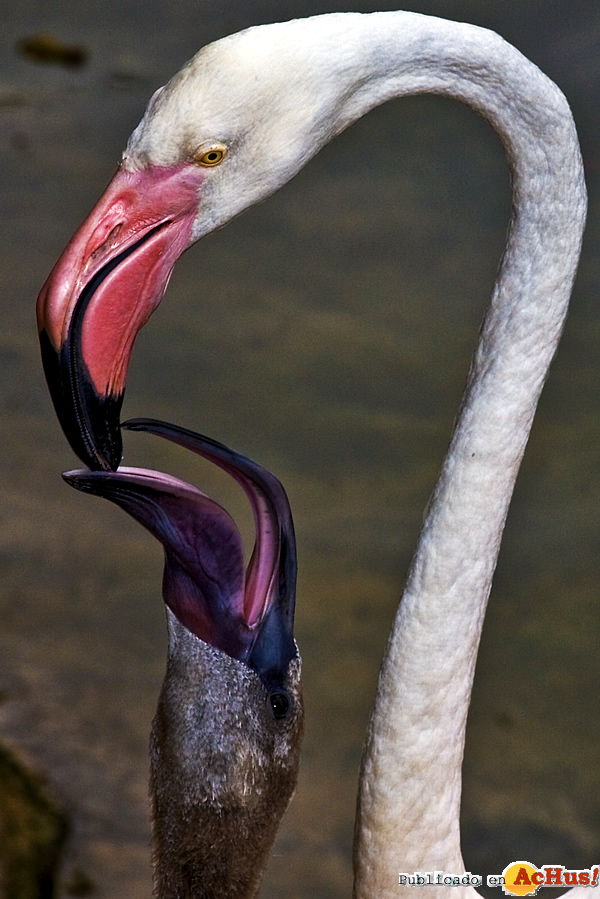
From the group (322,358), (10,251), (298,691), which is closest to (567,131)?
(298,691)

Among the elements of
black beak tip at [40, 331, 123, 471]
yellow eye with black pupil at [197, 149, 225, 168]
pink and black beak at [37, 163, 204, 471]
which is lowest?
black beak tip at [40, 331, 123, 471]

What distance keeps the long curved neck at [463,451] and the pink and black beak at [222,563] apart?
0.69 feet

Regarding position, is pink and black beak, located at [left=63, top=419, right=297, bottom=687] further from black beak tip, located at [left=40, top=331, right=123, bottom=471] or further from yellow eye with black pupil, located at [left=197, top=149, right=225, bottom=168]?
yellow eye with black pupil, located at [left=197, top=149, right=225, bottom=168]

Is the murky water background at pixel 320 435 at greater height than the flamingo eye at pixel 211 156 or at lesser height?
lesser

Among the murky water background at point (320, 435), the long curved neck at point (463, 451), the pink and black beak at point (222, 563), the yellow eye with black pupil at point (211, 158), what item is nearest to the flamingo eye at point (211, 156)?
the yellow eye with black pupil at point (211, 158)

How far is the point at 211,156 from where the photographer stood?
161cm

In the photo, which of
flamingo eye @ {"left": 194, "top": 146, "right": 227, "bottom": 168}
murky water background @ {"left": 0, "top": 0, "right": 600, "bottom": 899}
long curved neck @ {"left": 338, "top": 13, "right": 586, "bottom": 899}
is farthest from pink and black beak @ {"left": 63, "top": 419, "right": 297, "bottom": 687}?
murky water background @ {"left": 0, "top": 0, "right": 600, "bottom": 899}

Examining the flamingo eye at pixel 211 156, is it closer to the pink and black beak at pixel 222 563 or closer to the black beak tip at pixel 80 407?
the black beak tip at pixel 80 407

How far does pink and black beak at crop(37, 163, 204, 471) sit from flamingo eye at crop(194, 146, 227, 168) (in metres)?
0.02

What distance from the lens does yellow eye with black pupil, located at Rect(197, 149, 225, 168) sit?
160 centimetres

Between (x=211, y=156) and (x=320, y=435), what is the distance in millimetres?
3165

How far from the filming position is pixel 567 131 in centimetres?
171

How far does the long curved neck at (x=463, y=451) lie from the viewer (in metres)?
1.67

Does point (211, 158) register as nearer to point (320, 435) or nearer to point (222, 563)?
point (222, 563)
